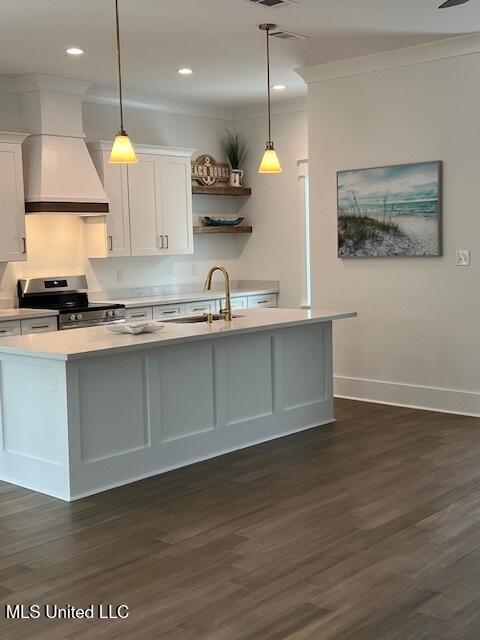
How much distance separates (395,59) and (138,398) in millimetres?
3439

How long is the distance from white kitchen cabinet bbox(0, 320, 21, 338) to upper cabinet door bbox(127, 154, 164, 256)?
1609 mm

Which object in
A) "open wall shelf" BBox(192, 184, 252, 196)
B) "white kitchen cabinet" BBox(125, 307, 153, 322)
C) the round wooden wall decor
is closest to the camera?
"white kitchen cabinet" BBox(125, 307, 153, 322)

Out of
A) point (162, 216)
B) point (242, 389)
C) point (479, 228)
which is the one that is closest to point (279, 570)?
point (242, 389)

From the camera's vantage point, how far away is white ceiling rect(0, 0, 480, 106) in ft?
16.0

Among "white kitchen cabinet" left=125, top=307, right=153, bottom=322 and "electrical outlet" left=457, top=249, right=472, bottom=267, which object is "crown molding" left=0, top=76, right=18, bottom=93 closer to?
"white kitchen cabinet" left=125, top=307, right=153, bottom=322

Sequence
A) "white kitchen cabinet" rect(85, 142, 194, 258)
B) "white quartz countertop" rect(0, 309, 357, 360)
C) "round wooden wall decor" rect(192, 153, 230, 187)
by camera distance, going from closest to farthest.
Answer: "white quartz countertop" rect(0, 309, 357, 360) < "white kitchen cabinet" rect(85, 142, 194, 258) < "round wooden wall decor" rect(192, 153, 230, 187)

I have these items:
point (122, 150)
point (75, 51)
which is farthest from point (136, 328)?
point (75, 51)

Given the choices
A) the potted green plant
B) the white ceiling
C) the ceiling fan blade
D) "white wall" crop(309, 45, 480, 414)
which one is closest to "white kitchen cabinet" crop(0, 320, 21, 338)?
the white ceiling

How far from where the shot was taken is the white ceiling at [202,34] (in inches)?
192

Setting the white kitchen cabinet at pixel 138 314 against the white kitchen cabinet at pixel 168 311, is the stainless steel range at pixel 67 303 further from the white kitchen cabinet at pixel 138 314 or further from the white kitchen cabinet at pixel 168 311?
the white kitchen cabinet at pixel 168 311

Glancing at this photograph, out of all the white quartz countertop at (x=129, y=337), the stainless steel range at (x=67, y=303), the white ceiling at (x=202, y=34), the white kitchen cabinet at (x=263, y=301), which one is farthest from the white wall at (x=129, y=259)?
the white quartz countertop at (x=129, y=337)

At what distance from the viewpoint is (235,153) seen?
8.70m

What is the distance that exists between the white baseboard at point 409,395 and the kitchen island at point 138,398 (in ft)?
3.88

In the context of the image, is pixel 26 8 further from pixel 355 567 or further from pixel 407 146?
pixel 355 567
